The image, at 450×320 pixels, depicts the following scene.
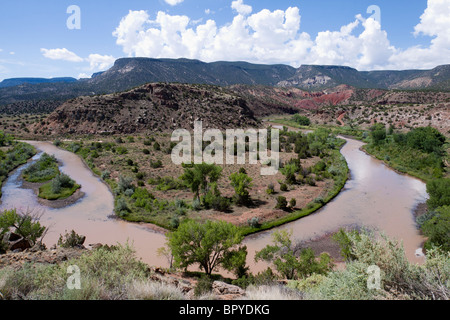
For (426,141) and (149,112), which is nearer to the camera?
(426,141)

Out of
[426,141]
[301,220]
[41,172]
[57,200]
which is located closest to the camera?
→ [301,220]

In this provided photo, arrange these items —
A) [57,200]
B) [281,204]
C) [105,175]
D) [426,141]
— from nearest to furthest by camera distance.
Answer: [281,204] < [57,200] < [105,175] < [426,141]

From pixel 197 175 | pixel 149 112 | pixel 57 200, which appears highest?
pixel 149 112

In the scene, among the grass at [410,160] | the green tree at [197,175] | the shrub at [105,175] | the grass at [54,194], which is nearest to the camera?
the green tree at [197,175]

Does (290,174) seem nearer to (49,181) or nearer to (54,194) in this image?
(54,194)

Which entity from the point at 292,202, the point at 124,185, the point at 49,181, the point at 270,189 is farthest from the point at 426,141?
the point at 49,181

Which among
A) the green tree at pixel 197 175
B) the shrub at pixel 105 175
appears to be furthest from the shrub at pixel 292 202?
the shrub at pixel 105 175

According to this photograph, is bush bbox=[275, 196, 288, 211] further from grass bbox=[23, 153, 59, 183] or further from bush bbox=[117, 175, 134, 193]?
grass bbox=[23, 153, 59, 183]

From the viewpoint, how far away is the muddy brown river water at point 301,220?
69.3 ft

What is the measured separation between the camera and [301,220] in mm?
25531

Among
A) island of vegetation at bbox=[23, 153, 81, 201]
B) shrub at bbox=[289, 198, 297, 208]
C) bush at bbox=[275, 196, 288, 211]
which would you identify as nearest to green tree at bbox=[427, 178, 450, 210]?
shrub at bbox=[289, 198, 297, 208]

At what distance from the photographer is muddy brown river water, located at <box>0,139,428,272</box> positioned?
21.1 meters

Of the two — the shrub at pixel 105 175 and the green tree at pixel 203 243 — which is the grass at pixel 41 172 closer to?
the shrub at pixel 105 175
